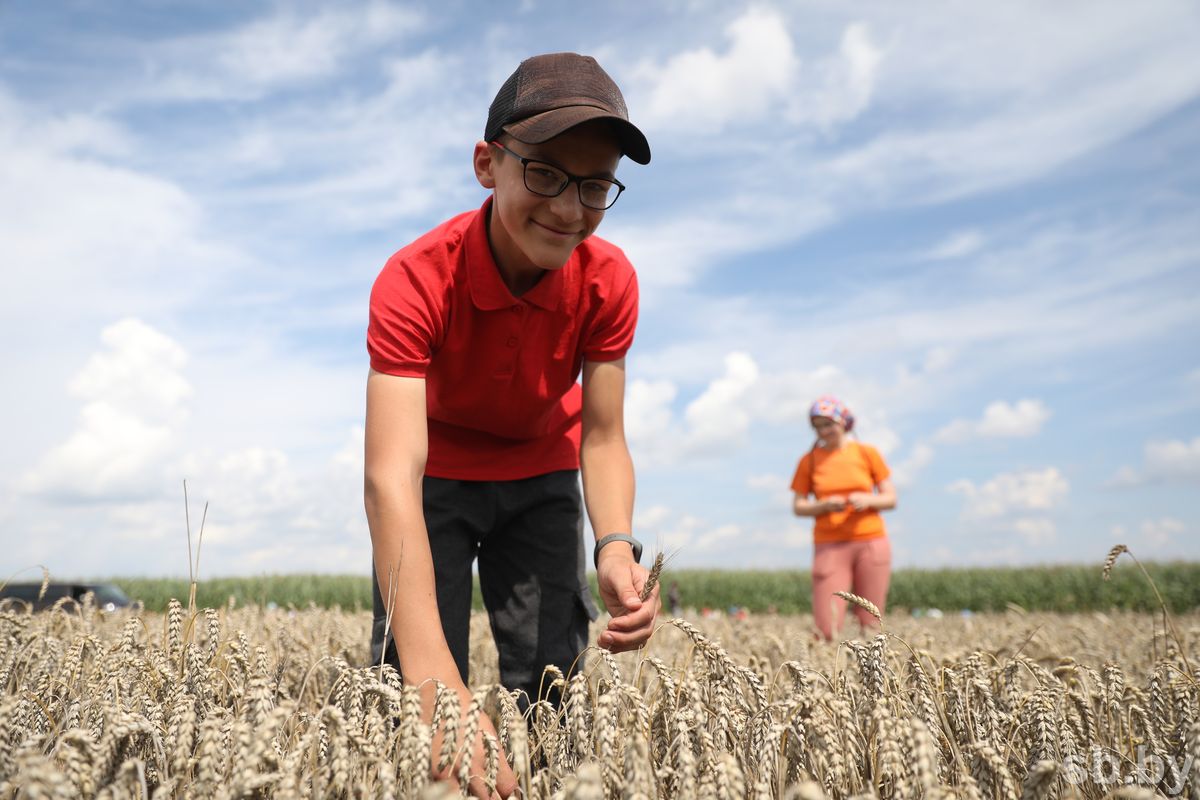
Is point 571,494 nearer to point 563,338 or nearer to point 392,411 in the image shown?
point 563,338

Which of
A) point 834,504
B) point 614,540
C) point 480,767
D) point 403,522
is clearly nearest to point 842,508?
point 834,504

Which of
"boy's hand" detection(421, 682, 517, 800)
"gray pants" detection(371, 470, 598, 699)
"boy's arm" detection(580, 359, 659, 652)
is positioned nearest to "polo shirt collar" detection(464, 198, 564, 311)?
"boy's arm" detection(580, 359, 659, 652)

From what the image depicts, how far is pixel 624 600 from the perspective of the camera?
2.49m

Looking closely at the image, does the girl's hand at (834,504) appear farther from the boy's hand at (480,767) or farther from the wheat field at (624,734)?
the boy's hand at (480,767)

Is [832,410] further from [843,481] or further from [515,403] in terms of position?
[515,403]

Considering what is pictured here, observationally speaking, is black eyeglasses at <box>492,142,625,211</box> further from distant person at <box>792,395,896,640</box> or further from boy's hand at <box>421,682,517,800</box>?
distant person at <box>792,395,896,640</box>

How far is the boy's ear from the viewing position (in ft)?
9.16

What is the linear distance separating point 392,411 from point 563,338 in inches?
31.2

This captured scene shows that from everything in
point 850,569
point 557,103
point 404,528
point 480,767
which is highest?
point 557,103

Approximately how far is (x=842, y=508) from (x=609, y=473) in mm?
4358

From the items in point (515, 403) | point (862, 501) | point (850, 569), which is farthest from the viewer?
point (850, 569)

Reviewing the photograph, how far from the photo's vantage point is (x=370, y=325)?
2.71 meters

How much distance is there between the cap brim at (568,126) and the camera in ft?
7.93

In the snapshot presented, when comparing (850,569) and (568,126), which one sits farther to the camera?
(850,569)
